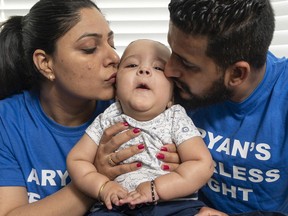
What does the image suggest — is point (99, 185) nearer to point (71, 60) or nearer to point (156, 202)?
point (156, 202)

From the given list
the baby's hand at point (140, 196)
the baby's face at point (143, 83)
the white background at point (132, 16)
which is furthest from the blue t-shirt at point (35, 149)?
the white background at point (132, 16)

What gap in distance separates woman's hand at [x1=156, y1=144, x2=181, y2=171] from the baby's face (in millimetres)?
108

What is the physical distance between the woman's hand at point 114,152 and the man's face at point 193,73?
0.21m

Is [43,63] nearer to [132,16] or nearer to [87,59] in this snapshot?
[87,59]

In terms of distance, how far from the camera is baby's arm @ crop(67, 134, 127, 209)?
116cm

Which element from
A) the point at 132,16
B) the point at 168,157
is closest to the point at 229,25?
the point at 168,157

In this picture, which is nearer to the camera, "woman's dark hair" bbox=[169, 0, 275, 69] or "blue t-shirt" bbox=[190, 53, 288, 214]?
"woman's dark hair" bbox=[169, 0, 275, 69]

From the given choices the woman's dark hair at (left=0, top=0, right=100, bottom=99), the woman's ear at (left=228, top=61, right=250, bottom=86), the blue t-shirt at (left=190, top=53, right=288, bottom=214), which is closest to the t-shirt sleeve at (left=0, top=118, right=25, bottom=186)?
the woman's dark hair at (left=0, top=0, right=100, bottom=99)

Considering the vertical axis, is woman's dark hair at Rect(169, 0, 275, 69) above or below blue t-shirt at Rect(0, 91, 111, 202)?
above

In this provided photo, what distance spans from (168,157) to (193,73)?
0.29m

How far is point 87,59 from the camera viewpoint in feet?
4.51

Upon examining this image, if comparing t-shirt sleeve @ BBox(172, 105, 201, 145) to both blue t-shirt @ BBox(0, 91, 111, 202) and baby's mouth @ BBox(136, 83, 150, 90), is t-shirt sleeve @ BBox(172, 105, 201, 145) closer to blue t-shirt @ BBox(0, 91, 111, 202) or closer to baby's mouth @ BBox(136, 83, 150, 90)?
baby's mouth @ BBox(136, 83, 150, 90)

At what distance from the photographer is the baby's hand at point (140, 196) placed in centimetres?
112

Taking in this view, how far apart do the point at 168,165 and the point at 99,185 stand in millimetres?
198
